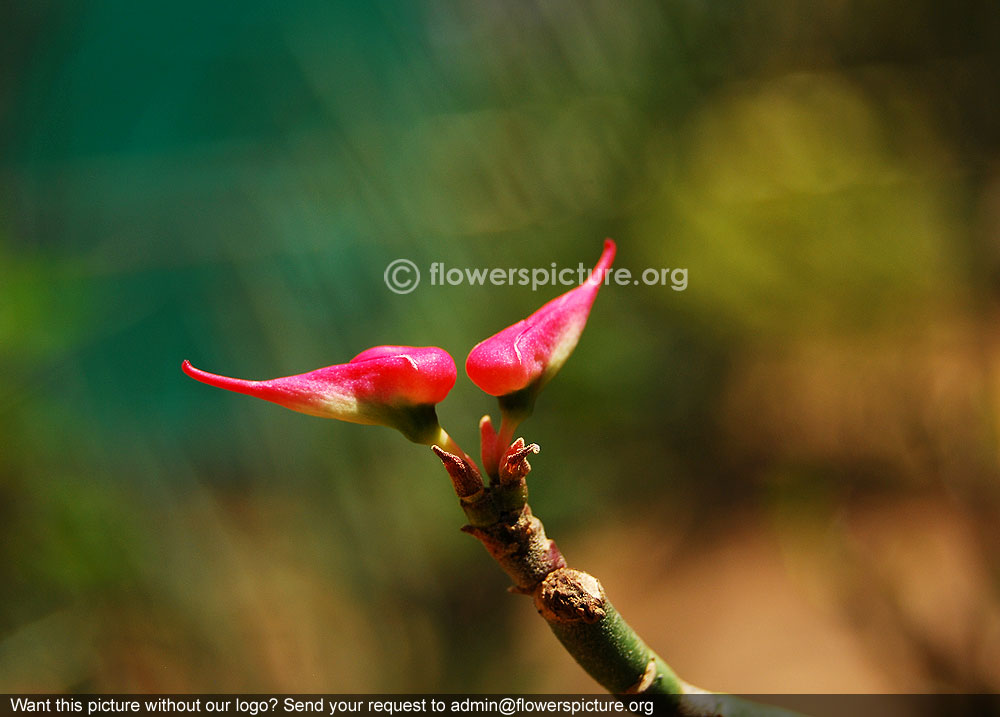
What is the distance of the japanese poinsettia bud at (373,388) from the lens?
162 mm

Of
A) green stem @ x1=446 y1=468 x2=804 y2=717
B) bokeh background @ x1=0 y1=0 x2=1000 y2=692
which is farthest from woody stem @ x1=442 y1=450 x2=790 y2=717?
bokeh background @ x1=0 y1=0 x2=1000 y2=692

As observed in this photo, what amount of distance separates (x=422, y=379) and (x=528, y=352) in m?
0.03

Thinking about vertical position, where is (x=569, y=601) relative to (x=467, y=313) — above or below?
below

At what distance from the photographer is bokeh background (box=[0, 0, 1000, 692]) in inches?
28.5

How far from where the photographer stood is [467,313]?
825 mm

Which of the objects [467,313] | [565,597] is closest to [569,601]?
[565,597]

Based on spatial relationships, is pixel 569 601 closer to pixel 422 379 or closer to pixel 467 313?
pixel 422 379

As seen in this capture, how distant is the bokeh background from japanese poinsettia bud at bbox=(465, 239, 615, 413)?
575 millimetres

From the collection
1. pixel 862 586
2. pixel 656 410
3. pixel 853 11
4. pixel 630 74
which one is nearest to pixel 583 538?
pixel 656 410

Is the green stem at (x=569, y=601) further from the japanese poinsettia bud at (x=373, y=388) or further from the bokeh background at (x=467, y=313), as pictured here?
the bokeh background at (x=467, y=313)

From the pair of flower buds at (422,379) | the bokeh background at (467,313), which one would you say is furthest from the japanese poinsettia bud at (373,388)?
the bokeh background at (467,313)

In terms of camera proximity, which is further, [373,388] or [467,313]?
[467,313]

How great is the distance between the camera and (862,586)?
0.80m

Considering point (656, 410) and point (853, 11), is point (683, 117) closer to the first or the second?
point (853, 11)
